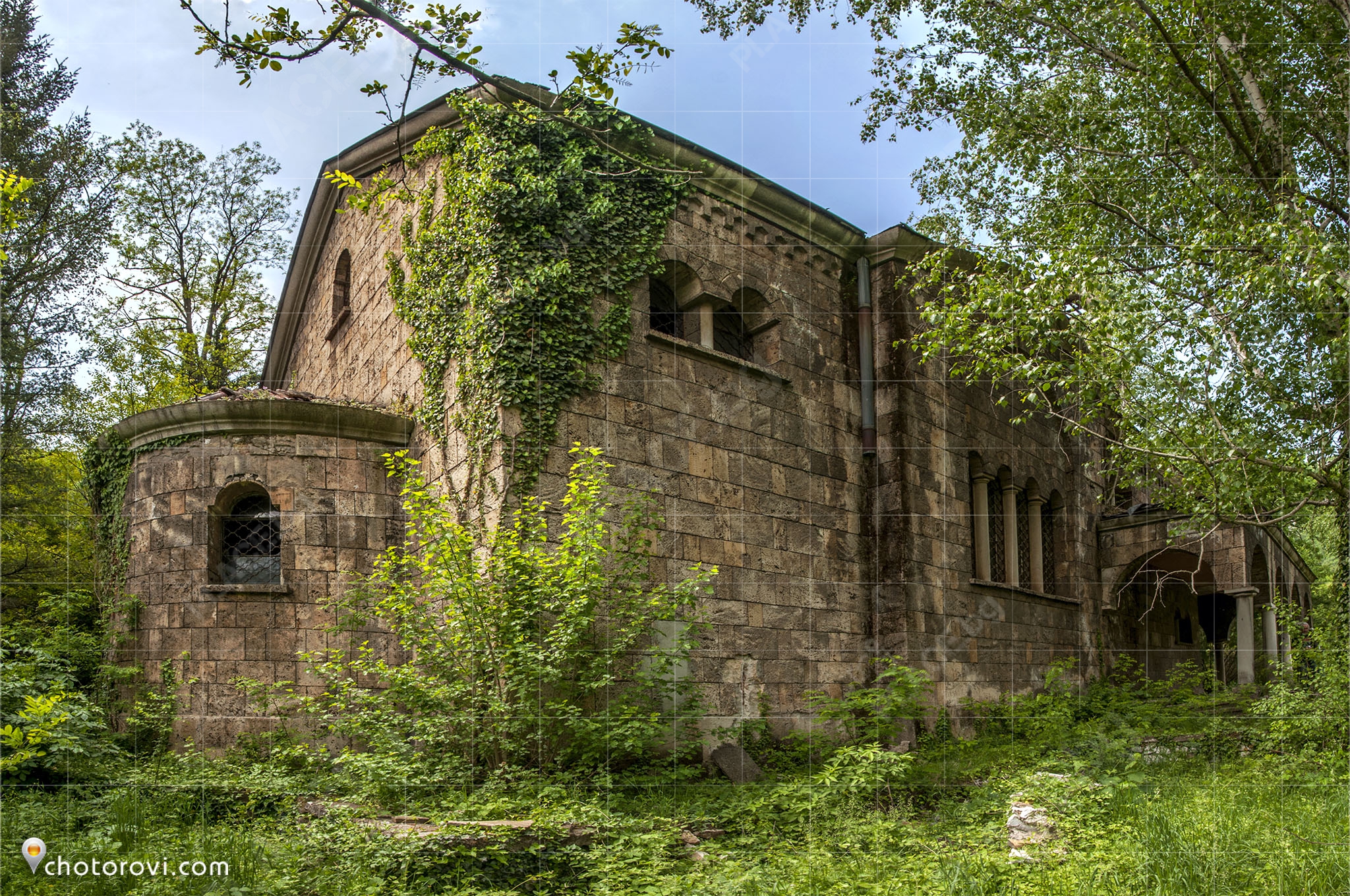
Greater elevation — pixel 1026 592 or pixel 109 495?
pixel 109 495

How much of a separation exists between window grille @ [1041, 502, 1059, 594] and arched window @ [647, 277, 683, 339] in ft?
24.6

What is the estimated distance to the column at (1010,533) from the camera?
1283 cm

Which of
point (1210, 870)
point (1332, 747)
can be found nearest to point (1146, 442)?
point (1332, 747)

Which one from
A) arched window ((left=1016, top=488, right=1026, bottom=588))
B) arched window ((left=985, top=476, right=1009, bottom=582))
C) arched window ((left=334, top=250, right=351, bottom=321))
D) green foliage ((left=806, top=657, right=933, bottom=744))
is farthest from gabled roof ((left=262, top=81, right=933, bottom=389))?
green foliage ((left=806, top=657, right=933, bottom=744))

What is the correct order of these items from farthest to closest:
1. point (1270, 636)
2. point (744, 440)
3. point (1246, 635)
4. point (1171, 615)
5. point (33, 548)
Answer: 1. point (1171, 615)
2. point (1270, 636)
3. point (1246, 635)
4. point (744, 440)
5. point (33, 548)

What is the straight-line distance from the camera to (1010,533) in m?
12.8

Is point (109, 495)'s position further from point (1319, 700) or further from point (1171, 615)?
point (1171, 615)

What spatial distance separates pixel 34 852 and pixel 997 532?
1123 centimetres

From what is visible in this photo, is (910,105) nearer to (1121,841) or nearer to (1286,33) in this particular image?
(1286,33)

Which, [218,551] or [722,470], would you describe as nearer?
[218,551]

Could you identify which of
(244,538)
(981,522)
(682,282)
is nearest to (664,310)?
(682,282)

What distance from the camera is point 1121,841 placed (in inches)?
209

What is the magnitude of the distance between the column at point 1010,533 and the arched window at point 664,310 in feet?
19.3

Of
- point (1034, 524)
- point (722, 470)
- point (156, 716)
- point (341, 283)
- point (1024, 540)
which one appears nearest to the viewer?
point (156, 716)
